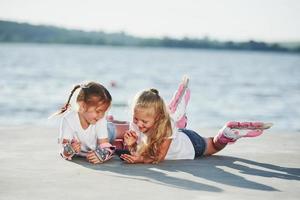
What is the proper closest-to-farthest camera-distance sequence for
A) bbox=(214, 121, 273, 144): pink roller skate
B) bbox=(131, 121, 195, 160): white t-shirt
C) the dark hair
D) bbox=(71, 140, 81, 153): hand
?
the dark hair
bbox=(71, 140, 81, 153): hand
bbox=(131, 121, 195, 160): white t-shirt
bbox=(214, 121, 273, 144): pink roller skate

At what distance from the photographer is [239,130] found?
5227 mm

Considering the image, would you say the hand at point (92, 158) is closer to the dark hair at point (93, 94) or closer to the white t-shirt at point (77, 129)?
the white t-shirt at point (77, 129)

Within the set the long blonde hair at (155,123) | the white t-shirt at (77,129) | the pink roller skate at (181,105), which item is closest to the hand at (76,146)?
the white t-shirt at (77,129)

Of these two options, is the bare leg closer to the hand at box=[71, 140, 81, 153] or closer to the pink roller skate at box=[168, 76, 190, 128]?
the pink roller skate at box=[168, 76, 190, 128]

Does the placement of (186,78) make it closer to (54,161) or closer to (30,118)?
(54,161)

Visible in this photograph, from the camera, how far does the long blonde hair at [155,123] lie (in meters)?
4.76

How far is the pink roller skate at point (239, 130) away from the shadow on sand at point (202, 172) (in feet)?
0.61

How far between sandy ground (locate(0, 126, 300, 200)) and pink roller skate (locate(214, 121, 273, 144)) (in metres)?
0.18

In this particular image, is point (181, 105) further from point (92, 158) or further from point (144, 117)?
point (92, 158)

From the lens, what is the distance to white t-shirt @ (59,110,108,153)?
194 inches

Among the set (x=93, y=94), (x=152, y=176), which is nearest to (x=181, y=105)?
(x=93, y=94)

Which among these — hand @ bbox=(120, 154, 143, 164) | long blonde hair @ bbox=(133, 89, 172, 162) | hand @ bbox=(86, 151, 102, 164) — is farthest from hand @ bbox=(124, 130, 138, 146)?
hand @ bbox=(86, 151, 102, 164)

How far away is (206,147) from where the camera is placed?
529cm

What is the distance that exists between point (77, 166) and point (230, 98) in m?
22.0
